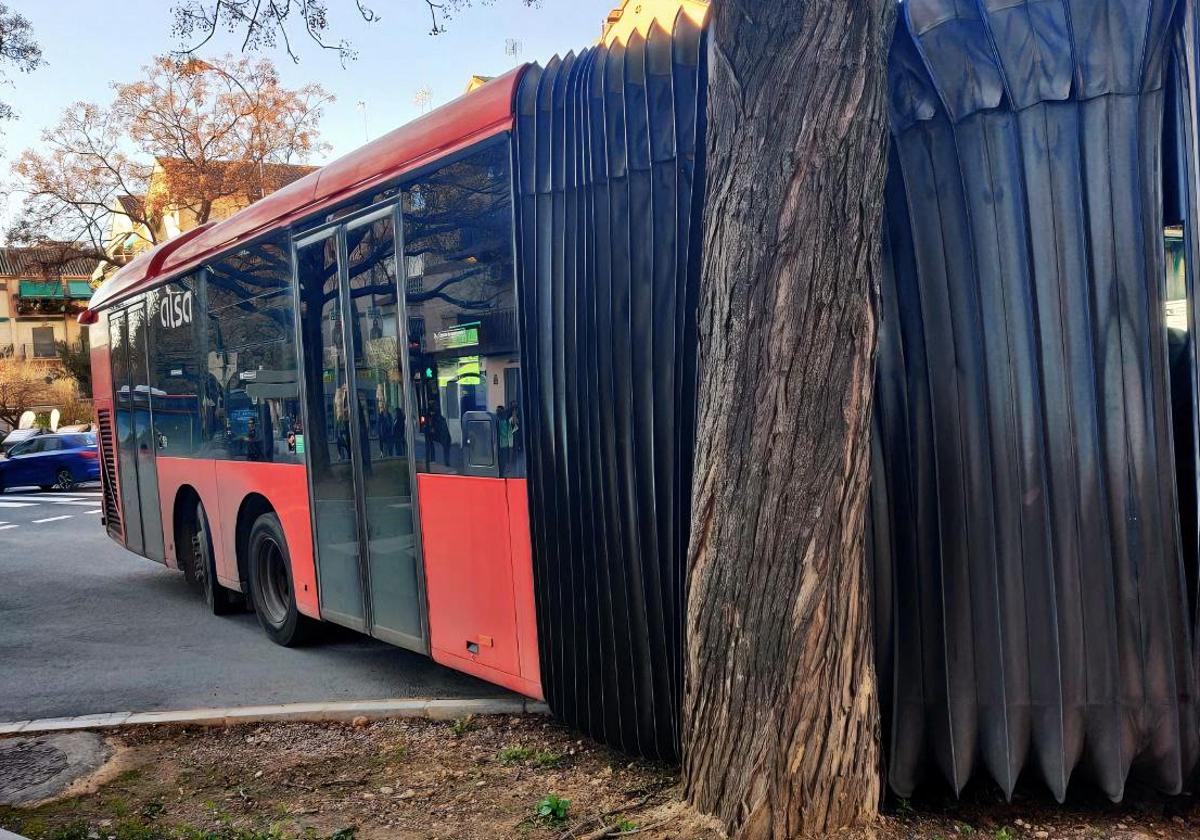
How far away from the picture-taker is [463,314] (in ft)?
16.5

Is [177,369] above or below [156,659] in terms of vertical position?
above

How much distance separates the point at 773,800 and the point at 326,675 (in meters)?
4.32

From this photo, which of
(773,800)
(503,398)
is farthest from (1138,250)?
(503,398)

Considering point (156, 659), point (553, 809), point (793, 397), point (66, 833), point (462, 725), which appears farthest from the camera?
point (156, 659)

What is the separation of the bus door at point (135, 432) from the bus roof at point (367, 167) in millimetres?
1213

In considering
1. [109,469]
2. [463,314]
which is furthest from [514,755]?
[109,469]

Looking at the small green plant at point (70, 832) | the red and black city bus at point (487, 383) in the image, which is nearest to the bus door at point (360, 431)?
the red and black city bus at point (487, 383)

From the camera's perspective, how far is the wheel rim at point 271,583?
25.6 feet

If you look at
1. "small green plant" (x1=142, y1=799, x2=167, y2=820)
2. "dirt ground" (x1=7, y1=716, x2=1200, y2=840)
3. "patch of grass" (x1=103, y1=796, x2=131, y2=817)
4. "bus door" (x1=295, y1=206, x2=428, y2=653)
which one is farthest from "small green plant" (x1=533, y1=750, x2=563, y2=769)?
"patch of grass" (x1=103, y1=796, x2=131, y2=817)

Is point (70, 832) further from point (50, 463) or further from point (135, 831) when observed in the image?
point (50, 463)

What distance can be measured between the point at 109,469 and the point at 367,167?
731 centimetres

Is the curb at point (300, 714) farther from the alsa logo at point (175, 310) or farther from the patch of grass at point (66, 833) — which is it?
the alsa logo at point (175, 310)

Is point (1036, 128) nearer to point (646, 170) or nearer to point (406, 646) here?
point (646, 170)

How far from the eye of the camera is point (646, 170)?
4047mm
